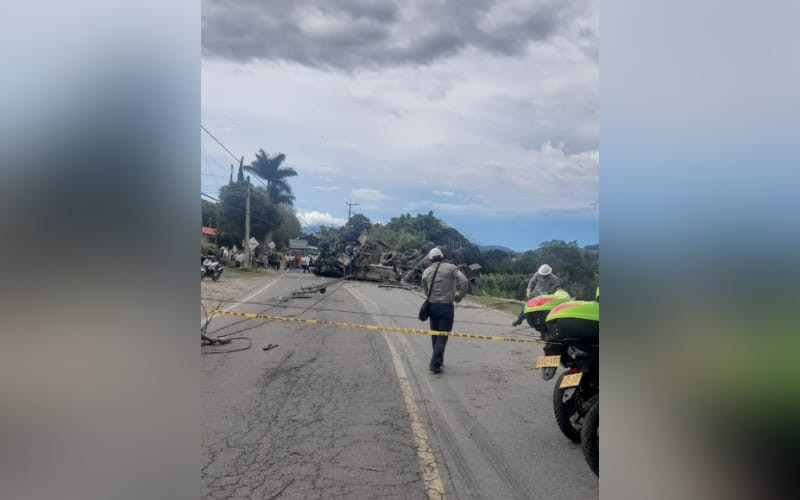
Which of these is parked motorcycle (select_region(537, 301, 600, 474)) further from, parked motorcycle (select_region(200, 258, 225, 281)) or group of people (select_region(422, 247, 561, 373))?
group of people (select_region(422, 247, 561, 373))

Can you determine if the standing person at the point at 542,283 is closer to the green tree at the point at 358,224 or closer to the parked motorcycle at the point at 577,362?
the parked motorcycle at the point at 577,362

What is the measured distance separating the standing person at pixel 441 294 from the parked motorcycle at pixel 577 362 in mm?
1890

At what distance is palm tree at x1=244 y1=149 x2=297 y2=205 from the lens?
6.31 feet

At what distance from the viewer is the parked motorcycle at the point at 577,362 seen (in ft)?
7.57

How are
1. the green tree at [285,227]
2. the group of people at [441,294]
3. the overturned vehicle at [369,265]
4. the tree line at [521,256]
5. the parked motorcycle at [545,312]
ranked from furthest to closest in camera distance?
1. the overturned vehicle at [369,265]
2. the group of people at [441,294]
3. the parked motorcycle at [545,312]
4. the green tree at [285,227]
5. the tree line at [521,256]

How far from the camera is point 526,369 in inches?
208

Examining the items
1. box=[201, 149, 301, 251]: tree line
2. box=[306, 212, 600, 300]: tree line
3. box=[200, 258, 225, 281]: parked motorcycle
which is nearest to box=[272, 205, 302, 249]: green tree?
box=[201, 149, 301, 251]: tree line

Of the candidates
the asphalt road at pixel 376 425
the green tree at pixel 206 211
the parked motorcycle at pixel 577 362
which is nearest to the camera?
the green tree at pixel 206 211

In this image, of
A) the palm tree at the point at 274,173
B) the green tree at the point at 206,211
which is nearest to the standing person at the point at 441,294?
the palm tree at the point at 274,173

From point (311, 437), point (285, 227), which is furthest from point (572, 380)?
point (285, 227)

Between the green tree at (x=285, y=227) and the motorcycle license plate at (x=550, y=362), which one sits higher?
the green tree at (x=285, y=227)
